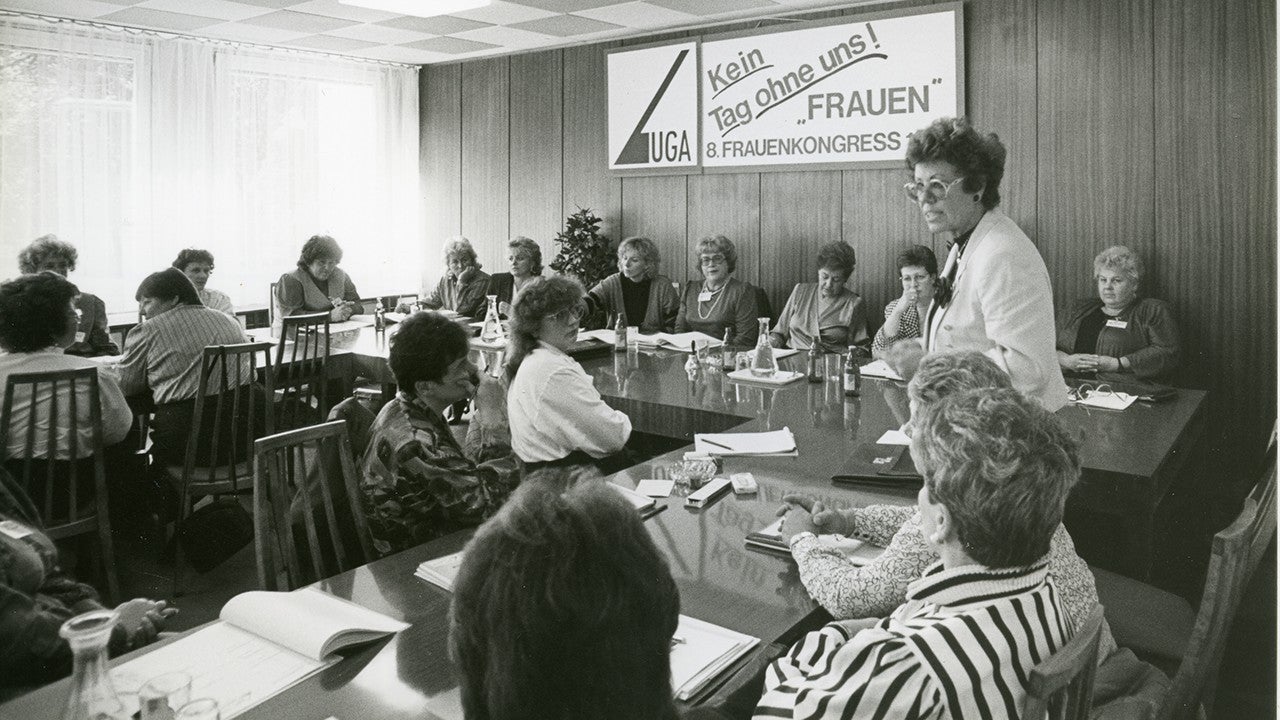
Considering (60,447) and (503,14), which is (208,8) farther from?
(60,447)

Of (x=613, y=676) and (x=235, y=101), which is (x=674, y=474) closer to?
(x=613, y=676)

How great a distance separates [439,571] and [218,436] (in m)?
2.28

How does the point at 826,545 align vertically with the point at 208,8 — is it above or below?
below

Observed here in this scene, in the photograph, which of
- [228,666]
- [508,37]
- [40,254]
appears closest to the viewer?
[228,666]

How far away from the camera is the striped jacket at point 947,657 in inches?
46.4

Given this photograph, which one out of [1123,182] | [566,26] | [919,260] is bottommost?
[919,260]

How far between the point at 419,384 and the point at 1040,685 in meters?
1.80

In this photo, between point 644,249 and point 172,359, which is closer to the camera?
point 172,359

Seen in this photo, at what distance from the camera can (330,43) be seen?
280 inches

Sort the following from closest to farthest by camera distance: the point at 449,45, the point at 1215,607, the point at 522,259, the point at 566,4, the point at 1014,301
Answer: the point at 1215,607 → the point at 1014,301 → the point at 566,4 → the point at 522,259 → the point at 449,45

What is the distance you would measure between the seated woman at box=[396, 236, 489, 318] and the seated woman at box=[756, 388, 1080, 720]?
5.42 m

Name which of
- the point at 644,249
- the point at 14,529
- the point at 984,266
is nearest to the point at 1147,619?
the point at 984,266

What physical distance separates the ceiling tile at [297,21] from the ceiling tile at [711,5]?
221 cm

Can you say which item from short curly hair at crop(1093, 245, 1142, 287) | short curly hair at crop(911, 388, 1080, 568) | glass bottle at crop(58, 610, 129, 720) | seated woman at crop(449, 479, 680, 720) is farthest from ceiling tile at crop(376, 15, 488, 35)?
seated woman at crop(449, 479, 680, 720)
